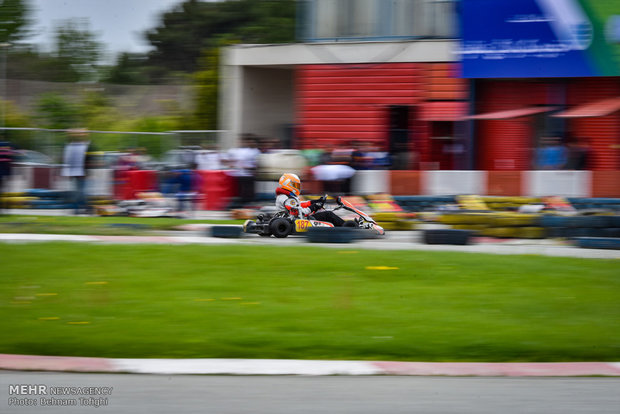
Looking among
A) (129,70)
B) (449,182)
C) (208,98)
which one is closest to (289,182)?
(449,182)

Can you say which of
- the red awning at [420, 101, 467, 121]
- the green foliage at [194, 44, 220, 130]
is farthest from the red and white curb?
the green foliage at [194, 44, 220, 130]

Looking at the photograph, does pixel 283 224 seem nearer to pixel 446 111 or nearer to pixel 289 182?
pixel 289 182

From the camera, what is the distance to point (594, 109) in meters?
20.1

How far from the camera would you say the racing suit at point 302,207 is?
14156mm

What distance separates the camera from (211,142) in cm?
2341

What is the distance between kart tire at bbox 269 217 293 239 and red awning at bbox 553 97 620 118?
343 inches

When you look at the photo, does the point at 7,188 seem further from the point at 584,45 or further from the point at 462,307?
the point at 584,45

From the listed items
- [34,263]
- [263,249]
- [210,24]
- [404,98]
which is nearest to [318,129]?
[404,98]

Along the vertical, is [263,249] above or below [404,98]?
below

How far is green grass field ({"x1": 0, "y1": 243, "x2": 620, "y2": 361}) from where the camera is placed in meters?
7.43

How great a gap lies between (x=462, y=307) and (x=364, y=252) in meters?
2.83

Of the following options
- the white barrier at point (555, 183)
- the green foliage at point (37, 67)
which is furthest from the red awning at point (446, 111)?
the green foliage at point (37, 67)

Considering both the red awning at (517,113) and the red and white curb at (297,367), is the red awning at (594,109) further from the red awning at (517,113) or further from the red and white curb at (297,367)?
the red and white curb at (297,367)

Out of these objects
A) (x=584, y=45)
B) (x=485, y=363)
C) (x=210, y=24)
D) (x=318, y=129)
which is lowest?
(x=485, y=363)
